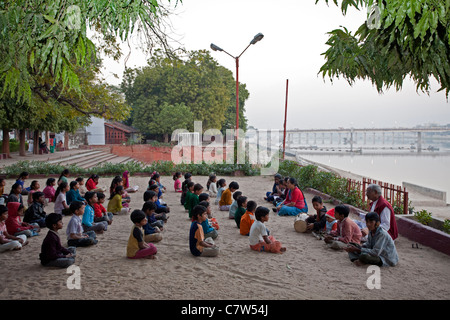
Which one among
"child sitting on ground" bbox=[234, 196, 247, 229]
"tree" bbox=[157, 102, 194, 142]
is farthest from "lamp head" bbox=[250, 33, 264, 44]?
"tree" bbox=[157, 102, 194, 142]

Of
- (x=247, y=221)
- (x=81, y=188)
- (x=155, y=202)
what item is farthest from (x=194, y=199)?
(x=81, y=188)

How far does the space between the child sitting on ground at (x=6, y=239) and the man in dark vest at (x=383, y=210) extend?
662 centimetres

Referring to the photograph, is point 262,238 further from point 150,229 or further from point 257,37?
point 257,37

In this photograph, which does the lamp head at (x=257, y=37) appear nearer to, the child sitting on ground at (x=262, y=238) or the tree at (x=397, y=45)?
the tree at (x=397, y=45)

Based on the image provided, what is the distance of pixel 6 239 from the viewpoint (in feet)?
21.5

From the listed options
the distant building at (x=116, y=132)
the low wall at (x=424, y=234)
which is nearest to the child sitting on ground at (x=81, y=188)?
the low wall at (x=424, y=234)

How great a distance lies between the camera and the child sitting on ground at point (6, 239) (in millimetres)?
6373

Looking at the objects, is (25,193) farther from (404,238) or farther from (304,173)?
(404,238)

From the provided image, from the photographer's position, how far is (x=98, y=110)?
1434 centimetres

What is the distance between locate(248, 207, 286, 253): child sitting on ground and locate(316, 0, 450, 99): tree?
2.71 m

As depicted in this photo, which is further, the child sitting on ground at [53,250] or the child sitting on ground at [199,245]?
the child sitting on ground at [199,245]

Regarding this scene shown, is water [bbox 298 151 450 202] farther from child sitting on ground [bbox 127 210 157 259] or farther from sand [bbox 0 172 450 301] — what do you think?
child sitting on ground [bbox 127 210 157 259]

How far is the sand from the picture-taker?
471 cm

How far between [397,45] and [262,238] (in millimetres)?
4051
